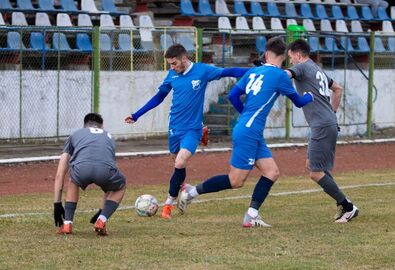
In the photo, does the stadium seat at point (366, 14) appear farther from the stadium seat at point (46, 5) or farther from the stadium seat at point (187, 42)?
the stadium seat at point (46, 5)

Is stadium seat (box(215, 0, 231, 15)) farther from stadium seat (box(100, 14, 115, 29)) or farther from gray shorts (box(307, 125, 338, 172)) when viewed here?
gray shorts (box(307, 125, 338, 172))

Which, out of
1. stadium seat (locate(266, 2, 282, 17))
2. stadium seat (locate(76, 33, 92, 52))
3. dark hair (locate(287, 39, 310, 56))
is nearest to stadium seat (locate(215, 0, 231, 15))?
stadium seat (locate(266, 2, 282, 17))

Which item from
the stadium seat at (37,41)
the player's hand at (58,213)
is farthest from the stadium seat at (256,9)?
the player's hand at (58,213)

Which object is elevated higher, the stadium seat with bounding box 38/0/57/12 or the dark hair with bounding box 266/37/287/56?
the stadium seat with bounding box 38/0/57/12

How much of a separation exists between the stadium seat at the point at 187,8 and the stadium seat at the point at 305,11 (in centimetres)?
445

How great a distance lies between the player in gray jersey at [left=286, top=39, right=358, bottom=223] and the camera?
11000mm

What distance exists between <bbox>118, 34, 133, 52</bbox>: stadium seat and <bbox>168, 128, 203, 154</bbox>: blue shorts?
10328 mm

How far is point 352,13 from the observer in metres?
31.2

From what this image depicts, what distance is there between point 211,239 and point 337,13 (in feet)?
72.7

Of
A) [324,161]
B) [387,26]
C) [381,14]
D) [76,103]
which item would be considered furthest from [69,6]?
[324,161]

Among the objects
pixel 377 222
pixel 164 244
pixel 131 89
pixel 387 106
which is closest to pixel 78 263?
pixel 164 244

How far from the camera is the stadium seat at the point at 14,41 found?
20.4 metres

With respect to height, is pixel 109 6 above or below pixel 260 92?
above

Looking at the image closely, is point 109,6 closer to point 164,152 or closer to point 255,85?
point 164,152
